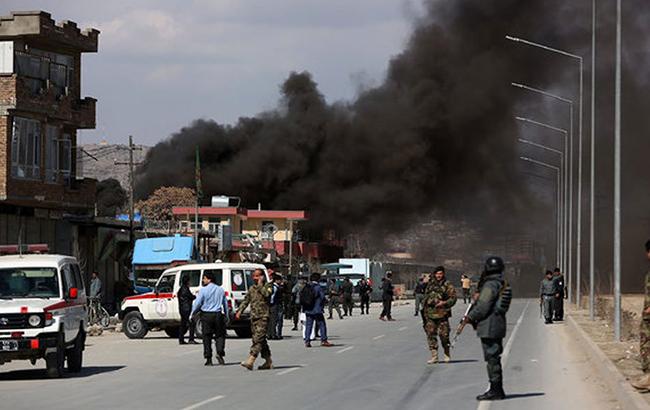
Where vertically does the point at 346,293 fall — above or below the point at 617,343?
above

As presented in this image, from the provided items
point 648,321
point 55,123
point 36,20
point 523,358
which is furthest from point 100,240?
point 648,321

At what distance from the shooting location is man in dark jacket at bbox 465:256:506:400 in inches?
623

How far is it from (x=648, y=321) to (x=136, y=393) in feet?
22.2

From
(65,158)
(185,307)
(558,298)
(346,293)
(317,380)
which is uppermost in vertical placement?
(65,158)

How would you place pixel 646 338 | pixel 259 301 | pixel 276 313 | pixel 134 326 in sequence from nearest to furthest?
pixel 646 338, pixel 259 301, pixel 276 313, pixel 134 326

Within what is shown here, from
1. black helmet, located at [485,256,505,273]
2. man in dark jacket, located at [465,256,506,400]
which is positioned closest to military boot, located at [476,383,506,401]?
man in dark jacket, located at [465,256,506,400]

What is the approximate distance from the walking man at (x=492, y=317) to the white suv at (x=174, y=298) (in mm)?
16542

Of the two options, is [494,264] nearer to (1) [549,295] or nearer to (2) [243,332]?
(2) [243,332]

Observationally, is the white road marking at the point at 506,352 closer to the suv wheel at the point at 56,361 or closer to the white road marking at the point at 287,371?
the white road marking at the point at 287,371

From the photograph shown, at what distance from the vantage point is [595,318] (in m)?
42.4

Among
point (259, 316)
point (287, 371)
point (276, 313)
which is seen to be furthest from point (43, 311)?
point (276, 313)

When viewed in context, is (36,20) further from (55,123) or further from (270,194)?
(270,194)

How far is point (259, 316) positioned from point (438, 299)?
3.34m

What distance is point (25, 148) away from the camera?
45.0m
